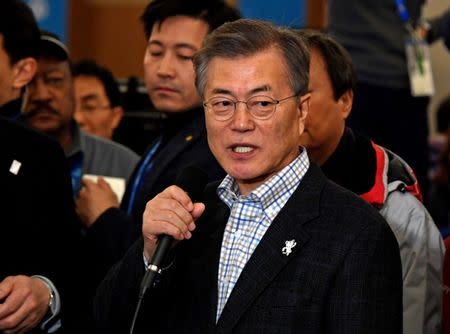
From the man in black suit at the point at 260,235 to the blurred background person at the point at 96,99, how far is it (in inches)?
99.0

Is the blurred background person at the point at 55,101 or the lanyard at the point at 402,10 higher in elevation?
the lanyard at the point at 402,10

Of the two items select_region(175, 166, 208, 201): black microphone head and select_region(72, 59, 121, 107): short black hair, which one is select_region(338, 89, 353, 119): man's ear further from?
select_region(72, 59, 121, 107): short black hair

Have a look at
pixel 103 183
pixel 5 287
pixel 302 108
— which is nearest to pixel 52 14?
pixel 103 183

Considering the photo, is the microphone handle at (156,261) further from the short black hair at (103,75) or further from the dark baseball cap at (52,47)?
the short black hair at (103,75)

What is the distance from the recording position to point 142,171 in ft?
11.2

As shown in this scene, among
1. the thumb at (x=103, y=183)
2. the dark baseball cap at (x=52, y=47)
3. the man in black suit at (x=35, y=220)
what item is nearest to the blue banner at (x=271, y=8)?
the dark baseball cap at (x=52, y=47)

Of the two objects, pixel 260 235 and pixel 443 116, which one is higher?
pixel 443 116

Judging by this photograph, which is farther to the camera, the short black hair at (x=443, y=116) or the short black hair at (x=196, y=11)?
the short black hair at (x=443, y=116)

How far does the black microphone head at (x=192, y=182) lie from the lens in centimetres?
238

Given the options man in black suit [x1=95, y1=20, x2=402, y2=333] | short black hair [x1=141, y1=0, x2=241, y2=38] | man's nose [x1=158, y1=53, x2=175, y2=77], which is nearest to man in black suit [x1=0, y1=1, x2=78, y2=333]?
man in black suit [x1=95, y1=20, x2=402, y2=333]

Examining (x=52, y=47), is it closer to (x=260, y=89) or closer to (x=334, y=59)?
(x=334, y=59)

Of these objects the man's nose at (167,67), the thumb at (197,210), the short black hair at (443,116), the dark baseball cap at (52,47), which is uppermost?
the short black hair at (443,116)

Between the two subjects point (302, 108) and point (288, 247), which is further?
point (302, 108)

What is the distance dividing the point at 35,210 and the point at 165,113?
2.08 ft
